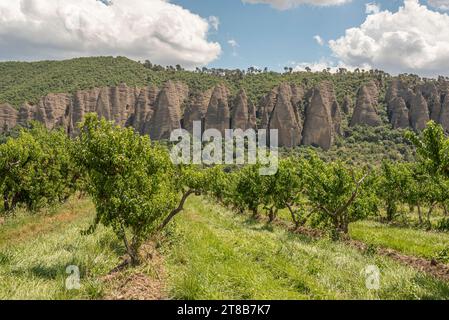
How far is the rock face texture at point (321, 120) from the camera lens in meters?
123

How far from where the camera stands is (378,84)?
15212 centimetres

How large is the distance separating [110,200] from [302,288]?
21.8 feet

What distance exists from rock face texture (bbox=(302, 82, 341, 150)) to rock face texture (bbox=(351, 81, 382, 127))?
23.0ft

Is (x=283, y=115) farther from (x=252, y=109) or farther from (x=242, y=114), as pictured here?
(x=242, y=114)

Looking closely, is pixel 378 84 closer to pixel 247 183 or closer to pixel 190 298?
A: pixel 247 183

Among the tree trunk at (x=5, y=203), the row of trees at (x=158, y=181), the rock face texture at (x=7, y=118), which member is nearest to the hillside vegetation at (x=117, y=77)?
the rock face texture at (x=7, y=118)

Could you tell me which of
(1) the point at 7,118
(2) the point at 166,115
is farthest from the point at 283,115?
(1) the point at 7,118

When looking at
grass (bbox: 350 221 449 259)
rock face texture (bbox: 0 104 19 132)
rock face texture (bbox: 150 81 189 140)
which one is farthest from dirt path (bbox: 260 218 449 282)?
rock face texture (bbox: 0 104 19 132)

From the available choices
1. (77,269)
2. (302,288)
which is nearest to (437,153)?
(302,288)

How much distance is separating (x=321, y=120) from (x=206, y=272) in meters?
119

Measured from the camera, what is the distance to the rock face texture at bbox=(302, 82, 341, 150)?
122812 millimetres

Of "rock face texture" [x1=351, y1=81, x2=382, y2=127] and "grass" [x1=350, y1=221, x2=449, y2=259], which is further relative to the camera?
"rock face texture" [x1=351, y1=81, x2=382, y2=127]

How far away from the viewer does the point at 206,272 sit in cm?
1161

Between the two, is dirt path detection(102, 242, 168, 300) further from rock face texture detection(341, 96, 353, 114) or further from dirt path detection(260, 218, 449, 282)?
rock face texture detection(341, 96, 353, 114)
